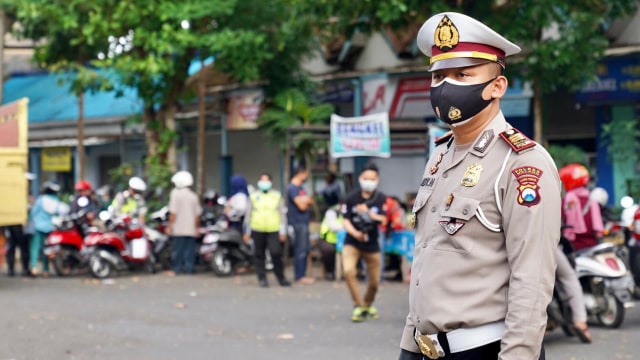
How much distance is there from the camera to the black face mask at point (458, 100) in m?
3.72

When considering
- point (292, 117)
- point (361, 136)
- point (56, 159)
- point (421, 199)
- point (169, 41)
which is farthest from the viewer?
point (56, 159)

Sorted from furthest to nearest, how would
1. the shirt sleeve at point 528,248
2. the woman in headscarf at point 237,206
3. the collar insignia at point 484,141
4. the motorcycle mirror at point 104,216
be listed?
the woman in headscarf at point 237,206 → the motorcycle mirror at point 104,216 → the collar insignia at point 484,141 → the shirt sleeve at point 528,248

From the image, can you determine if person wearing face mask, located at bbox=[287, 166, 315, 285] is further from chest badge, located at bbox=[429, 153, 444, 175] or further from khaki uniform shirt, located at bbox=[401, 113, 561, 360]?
khaki uniform shirt, located at bbox=[401, 113, 561, 360]

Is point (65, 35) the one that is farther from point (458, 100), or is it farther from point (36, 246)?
point (458, 100)

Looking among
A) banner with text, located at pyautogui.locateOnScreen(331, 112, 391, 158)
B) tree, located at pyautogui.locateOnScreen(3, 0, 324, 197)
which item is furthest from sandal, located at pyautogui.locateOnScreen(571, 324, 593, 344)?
tree, located at pyautogui.locateOnScreen(3, 0, 324, 197)

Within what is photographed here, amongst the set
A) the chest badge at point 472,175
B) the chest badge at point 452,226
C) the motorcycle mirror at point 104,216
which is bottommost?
the motorcycle mirror at point 104,216

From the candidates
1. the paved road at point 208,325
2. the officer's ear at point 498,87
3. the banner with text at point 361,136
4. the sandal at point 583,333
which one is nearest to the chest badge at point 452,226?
the officer's ear at point 498,87

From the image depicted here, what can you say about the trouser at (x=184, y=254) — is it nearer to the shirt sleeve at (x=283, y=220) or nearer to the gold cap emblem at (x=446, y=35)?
the shirt sleeve at (x=283, y=220)

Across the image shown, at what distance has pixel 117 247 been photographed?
57.9ft

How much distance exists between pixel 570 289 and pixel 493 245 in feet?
21.0

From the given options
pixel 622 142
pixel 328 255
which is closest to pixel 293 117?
pixel 328 255

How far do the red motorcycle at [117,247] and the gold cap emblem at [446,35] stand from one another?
14175 millimetres

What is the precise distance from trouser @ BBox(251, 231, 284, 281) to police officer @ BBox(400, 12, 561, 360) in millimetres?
12059

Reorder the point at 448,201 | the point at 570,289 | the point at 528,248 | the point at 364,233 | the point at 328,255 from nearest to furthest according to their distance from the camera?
1. the point at 528,248
2. the point at 448,201
3. the point at 570,289
4. the point at 364,233
5. the point at 328,255
